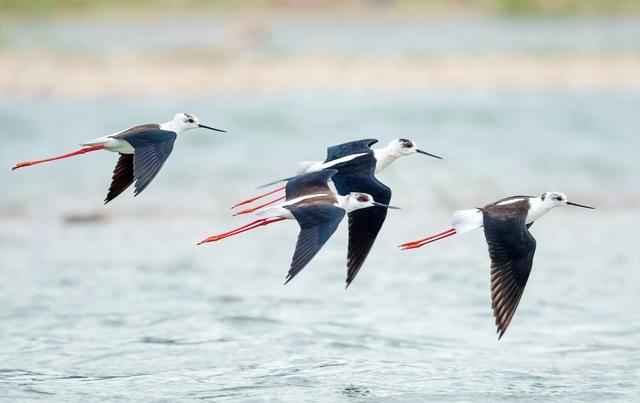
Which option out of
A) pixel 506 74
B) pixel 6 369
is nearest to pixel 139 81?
pixel 506 74

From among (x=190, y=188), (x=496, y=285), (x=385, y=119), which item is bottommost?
(x=496, y=285)

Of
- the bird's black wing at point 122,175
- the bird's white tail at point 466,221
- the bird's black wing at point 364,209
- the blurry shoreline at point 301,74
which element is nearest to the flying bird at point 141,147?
the bird's black wing at point 122,175

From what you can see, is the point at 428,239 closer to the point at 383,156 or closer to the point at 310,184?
the point at 383,156

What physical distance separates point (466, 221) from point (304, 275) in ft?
15.6

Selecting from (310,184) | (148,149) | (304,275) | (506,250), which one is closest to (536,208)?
(506,250)

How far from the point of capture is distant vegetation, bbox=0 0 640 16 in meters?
39.4

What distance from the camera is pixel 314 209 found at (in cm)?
814

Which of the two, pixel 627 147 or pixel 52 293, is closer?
pixel 52 293

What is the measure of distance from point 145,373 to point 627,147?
1158 centimetres

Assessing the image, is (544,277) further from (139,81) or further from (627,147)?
(139,81)

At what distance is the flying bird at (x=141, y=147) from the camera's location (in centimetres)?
802

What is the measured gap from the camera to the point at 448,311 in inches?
452

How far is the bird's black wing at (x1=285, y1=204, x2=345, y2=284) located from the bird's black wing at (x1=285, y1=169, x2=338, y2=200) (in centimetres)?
32

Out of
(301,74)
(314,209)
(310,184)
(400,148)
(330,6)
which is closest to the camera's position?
(314,209)
